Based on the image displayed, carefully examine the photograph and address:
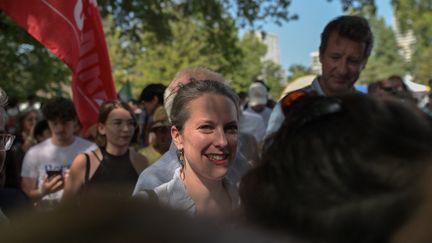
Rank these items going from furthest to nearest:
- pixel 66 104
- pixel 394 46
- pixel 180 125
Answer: pixel 394 46 < pixel 66 104 < pixel 180 125

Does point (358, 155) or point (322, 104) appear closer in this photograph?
point (358, 155)

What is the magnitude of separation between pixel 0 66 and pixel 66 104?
361 inches

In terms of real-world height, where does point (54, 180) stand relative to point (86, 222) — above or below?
below

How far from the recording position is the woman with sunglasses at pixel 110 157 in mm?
5148

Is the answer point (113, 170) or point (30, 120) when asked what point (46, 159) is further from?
point (30, 120)

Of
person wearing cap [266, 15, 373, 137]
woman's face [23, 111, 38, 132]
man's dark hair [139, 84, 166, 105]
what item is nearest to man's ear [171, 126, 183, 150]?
person wearing cap [266, 15, 373, 137]

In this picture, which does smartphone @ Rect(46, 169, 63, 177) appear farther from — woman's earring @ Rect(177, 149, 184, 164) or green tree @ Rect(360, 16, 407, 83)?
green tree @ Rect(360, 16, 407, 83)

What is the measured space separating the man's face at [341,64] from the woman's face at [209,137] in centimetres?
73

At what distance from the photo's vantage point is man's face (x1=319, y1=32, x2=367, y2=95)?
11.7 feet

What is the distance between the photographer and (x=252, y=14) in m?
15.0

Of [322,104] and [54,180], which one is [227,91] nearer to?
[322,104]

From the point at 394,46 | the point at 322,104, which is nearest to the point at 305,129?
the point at 322,104

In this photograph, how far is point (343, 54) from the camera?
358 cm

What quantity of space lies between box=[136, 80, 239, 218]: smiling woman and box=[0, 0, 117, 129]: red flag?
2.23 metres
